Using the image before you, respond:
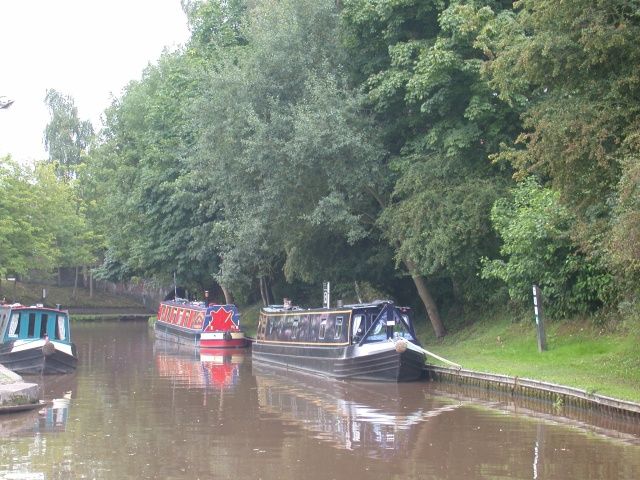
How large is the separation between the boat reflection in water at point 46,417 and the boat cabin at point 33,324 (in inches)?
154

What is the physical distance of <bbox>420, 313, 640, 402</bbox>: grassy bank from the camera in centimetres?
1812

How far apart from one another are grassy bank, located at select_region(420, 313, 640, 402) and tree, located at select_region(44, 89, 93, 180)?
52802 millimetres

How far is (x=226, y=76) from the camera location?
29172 mm

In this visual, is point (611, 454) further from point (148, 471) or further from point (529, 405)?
A: point (148, 471)

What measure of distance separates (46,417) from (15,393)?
0.76 meters

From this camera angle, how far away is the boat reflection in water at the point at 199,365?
25844 millimetres

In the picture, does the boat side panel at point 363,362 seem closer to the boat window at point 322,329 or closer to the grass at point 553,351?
the boat window at point 322,329

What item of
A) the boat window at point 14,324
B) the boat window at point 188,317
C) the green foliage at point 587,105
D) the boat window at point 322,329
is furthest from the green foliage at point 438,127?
the boat window at point 188,317

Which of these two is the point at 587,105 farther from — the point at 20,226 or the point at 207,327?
the point at 20,226

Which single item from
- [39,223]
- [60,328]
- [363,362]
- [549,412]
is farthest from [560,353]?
[39,223]

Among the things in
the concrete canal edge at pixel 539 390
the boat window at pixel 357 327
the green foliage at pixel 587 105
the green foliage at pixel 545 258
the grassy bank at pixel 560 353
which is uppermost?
the green foliage at pixel 587 105

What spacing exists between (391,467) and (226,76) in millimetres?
18343

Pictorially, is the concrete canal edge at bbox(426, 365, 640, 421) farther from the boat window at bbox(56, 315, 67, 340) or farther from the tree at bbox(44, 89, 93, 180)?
the tree at bbox(44, 89, 93, 180)

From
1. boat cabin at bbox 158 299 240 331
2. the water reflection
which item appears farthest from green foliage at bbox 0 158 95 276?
the water reflection
